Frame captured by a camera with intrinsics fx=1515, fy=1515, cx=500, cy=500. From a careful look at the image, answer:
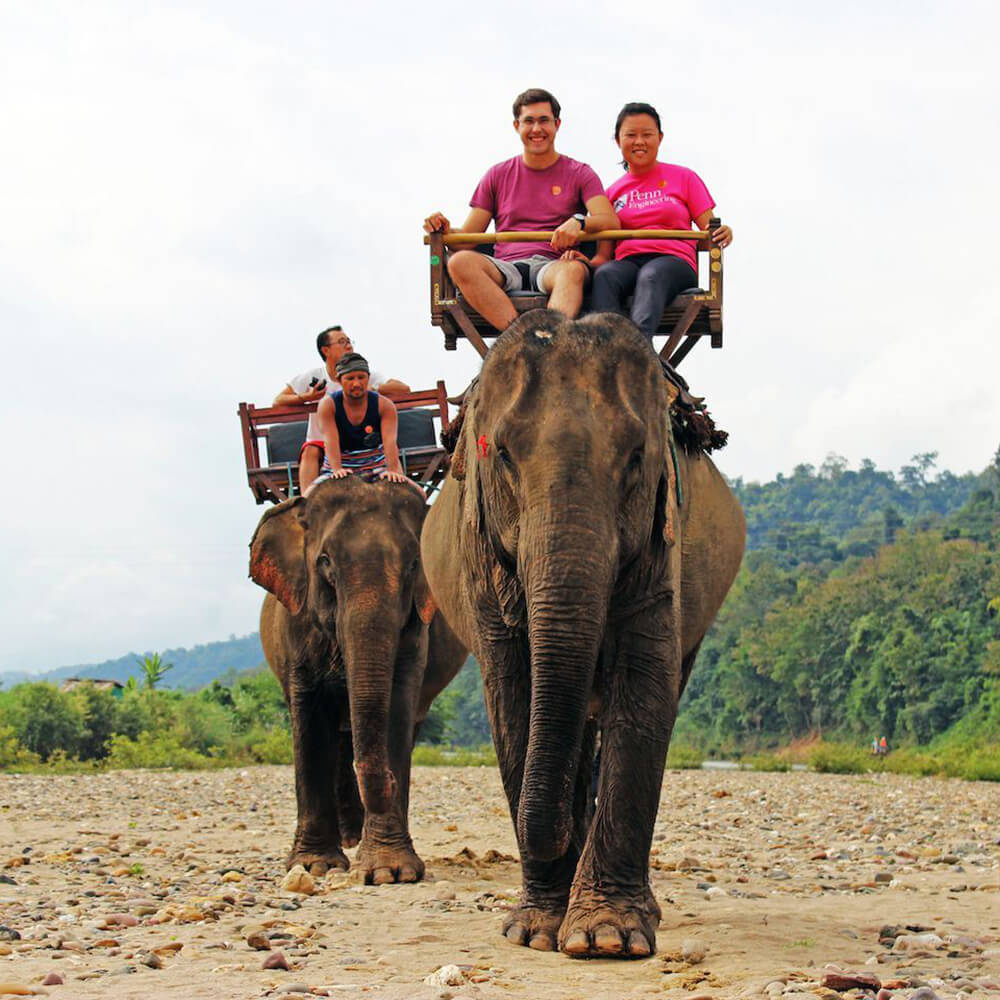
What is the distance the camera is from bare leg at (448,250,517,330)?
7.39 metres

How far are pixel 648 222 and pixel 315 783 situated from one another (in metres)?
4.81

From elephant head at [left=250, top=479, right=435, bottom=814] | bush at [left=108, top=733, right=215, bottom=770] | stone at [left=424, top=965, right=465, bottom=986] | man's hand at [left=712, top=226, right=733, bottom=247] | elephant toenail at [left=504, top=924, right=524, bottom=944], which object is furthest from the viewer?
bush at [left=108, top=733, right=215, bottom=770]

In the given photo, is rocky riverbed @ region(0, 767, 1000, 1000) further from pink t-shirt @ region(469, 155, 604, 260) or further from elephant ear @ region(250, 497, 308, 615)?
pink t-shirt @ region(469, 155, 604, 260)

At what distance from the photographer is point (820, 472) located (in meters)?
170

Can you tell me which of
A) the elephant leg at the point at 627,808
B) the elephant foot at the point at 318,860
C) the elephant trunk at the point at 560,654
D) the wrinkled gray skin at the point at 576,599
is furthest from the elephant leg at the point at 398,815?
the elephant trunk at the point at 560,654

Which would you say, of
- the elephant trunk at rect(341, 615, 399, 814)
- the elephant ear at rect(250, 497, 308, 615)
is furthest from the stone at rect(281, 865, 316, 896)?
the elephant ear at rect(250, 497, 308, 615)

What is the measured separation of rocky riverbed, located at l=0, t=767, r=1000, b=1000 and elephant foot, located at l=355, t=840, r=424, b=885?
0.51ft

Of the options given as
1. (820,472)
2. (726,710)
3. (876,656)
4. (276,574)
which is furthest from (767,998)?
(820,472)

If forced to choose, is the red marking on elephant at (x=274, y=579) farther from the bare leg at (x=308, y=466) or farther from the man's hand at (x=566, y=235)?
the man's hand at (x=566, y=235)

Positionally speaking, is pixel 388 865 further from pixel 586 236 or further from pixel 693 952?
pixel 586 236

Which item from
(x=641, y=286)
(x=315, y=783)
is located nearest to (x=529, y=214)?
(x=641, y=286)

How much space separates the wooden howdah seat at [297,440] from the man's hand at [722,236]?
157 inches

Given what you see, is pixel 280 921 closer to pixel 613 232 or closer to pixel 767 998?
pixel 767 998

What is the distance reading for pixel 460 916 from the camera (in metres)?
7.48
